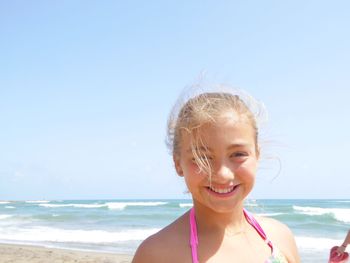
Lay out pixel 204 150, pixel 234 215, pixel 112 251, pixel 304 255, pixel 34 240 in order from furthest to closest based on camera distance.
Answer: pixel 34 240, pixel 112 251, pixel 304 255, pixel 234 215, pixel 204 150

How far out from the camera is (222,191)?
1.74 metres

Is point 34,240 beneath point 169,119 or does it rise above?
above

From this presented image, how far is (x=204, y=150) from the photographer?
5.65 feet

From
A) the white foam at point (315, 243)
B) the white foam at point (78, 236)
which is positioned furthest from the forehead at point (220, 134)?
the white foam at point (78, 236)

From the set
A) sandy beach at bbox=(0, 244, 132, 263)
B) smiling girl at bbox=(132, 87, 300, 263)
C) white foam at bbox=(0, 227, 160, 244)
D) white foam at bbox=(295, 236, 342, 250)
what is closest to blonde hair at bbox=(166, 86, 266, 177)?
smiling girl at bbox=(132, 87, 300, 263)

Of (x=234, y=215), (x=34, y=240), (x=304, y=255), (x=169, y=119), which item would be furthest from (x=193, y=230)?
(x=34, y=240)

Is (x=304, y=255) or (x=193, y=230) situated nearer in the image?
(x=193, y=230)

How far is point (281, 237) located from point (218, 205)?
17.5 inches

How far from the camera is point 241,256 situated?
181 centimetres

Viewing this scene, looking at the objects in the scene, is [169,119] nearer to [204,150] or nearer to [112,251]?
A: [204,150]

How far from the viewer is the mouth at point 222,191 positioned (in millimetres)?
1734

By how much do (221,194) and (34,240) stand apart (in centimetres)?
1330

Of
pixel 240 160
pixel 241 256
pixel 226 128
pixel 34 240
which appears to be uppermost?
pixel 34 240

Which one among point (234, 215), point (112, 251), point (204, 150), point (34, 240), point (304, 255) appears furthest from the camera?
point (34, 240)
